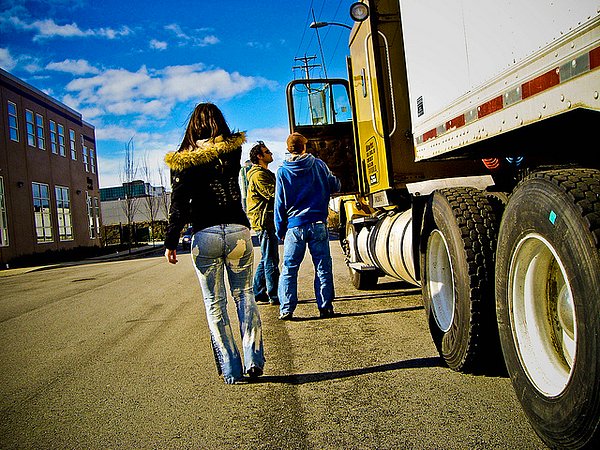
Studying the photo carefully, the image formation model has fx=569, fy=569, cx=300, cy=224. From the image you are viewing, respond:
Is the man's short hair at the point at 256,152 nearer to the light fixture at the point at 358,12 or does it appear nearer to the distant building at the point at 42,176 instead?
the light fixture at the point at 358,12

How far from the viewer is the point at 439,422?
3.00 m

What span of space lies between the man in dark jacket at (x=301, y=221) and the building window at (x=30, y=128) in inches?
1054

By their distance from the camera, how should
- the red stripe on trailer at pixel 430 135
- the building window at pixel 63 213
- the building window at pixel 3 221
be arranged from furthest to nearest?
the building window at pixel 63 213 < the building window at pixel 3 221 < the red stripe on trailer at pixel 430 135

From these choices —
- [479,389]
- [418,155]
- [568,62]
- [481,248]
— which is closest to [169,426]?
[479,389]

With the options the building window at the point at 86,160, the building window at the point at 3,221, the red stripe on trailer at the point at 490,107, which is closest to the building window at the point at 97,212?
the building window at the point at 86,160

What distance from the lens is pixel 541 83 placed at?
2285mm

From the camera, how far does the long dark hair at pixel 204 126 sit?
4227 mm

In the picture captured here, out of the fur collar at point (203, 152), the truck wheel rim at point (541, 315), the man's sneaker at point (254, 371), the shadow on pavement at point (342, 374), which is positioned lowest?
the shadow on pavement at point (342, 374)

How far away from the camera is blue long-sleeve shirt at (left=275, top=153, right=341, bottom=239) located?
240 inches

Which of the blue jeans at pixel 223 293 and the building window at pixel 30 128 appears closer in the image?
the blue jeans at pixel 223 293

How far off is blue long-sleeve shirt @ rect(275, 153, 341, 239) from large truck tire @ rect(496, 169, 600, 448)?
338 centimetres

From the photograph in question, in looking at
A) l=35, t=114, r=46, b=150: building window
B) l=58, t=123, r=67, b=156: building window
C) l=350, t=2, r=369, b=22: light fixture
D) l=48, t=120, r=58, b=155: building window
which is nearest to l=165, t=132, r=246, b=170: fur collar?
l=350, t=2, r=369, b=22: light fixture

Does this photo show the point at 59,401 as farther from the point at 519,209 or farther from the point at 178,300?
the point at 178,300

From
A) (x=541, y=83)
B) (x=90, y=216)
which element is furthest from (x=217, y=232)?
(x=90, y=216)
